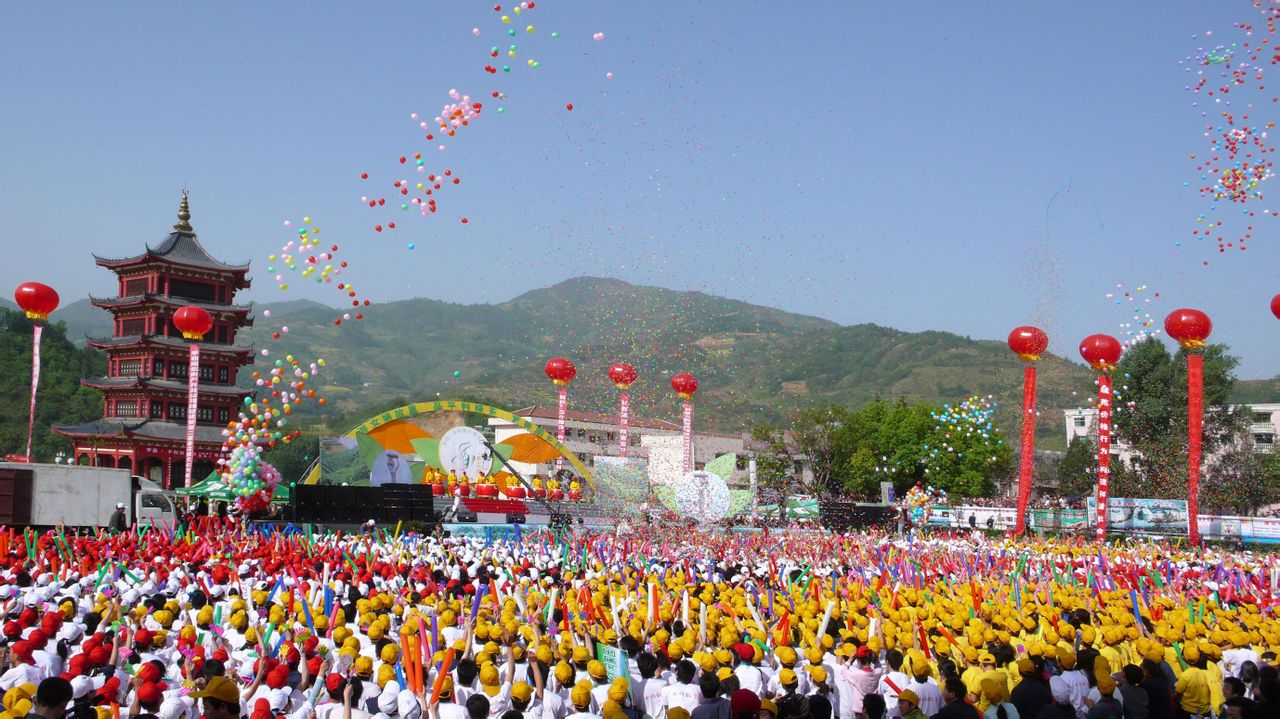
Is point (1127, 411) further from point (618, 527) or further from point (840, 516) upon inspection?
point (618, 527)

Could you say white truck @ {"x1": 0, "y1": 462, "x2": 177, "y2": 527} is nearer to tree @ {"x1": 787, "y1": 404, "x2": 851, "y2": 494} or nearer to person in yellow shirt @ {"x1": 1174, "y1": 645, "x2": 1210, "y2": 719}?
person in yellow shirt @ {"x1": 1174, "y1": 645, "x2": 1210, "y2": 719}

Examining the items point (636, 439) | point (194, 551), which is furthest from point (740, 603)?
point (636, 439)

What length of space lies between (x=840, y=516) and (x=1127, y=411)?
34.1 m

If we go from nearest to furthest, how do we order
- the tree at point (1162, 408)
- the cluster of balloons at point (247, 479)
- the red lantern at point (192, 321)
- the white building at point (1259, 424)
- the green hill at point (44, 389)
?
the cluster of balloons at point (247, 479), the red lantern at point (192, 321), the tree at point (1162, 408), the green hill at point (44, 389), the white building at point (1259, 424)

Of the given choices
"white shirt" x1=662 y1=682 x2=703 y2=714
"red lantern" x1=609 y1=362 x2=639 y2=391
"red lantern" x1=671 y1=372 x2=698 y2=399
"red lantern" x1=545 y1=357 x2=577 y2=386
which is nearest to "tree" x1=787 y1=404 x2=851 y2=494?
"red lantern" x1=671 y1=372 x2=698 y2=399

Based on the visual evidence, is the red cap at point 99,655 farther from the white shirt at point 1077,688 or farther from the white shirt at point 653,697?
the white shirt at point 1077,688

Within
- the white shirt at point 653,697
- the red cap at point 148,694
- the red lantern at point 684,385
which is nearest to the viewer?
the red cap at point 148,694

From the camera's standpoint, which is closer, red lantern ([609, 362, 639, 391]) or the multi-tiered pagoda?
red lantern ([609, 362, 639, 391])

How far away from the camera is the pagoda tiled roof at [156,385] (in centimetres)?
5244

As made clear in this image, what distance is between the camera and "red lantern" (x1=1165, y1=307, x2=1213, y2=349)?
26156mm

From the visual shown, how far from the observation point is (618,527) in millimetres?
25609

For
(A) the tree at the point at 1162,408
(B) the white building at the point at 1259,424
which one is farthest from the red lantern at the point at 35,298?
(B) the white building at the point at 1259,424

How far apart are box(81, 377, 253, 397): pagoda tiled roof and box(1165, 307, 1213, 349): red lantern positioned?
132 ft

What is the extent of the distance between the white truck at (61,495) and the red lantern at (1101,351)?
72.0ft
